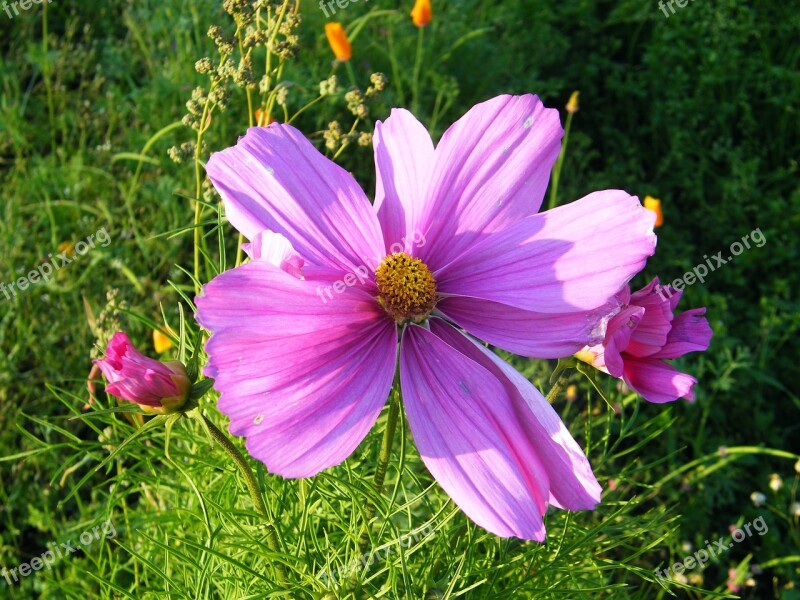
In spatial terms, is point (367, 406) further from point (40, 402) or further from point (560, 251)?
point (40, 402)

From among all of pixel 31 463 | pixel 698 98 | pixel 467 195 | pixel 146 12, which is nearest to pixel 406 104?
pixel 146 12

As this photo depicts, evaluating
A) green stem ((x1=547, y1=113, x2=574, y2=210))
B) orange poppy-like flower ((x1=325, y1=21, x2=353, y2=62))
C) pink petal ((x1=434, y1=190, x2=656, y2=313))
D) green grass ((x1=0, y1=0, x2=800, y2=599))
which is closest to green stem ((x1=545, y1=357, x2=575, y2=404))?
pink petal ((x1=434, y1=190, x2=656, y2=313))

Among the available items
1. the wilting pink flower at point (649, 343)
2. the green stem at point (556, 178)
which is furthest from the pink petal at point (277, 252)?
the green stem at point (556, 178)

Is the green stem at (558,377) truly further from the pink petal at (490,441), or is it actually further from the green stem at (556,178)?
the green stem at (556,178)

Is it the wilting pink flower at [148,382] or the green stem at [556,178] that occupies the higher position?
the wilting pink flower at [148,382]

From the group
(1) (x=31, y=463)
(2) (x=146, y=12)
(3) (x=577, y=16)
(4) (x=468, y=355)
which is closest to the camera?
(4) (x=468, y=355)

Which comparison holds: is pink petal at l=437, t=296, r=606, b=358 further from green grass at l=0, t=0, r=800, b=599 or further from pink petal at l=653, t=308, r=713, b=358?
green grass at l=0, t=0, r=800, b=599

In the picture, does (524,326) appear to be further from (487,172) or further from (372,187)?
(372,187)
